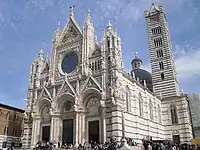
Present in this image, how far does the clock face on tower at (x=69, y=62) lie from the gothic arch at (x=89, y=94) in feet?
14.8

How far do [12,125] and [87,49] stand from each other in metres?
18.8

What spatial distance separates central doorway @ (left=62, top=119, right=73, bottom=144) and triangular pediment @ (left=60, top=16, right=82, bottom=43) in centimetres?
1081

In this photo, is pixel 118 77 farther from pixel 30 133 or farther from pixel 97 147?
pixel 30 133

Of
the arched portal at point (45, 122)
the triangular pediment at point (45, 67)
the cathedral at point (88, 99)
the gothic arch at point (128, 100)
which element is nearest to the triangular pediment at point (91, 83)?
the cathedral at point (88, 99)

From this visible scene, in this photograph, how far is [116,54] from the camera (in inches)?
979

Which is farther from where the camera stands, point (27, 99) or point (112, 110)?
point (27, 99)

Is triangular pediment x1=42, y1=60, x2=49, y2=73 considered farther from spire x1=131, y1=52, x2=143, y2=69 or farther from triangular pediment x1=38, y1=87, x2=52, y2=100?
spire x1=131, y1=52, x2=143, y2=69

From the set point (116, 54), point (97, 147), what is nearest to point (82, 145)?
point (97, 147)

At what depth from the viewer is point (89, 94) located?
2498cm

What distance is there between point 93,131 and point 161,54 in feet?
71.8

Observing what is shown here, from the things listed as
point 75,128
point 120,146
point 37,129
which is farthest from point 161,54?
point 120,146

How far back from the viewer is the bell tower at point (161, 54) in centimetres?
3747

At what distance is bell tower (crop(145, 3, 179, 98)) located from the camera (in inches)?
1475

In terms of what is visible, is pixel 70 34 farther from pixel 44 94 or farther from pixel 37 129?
pixel 37 129
